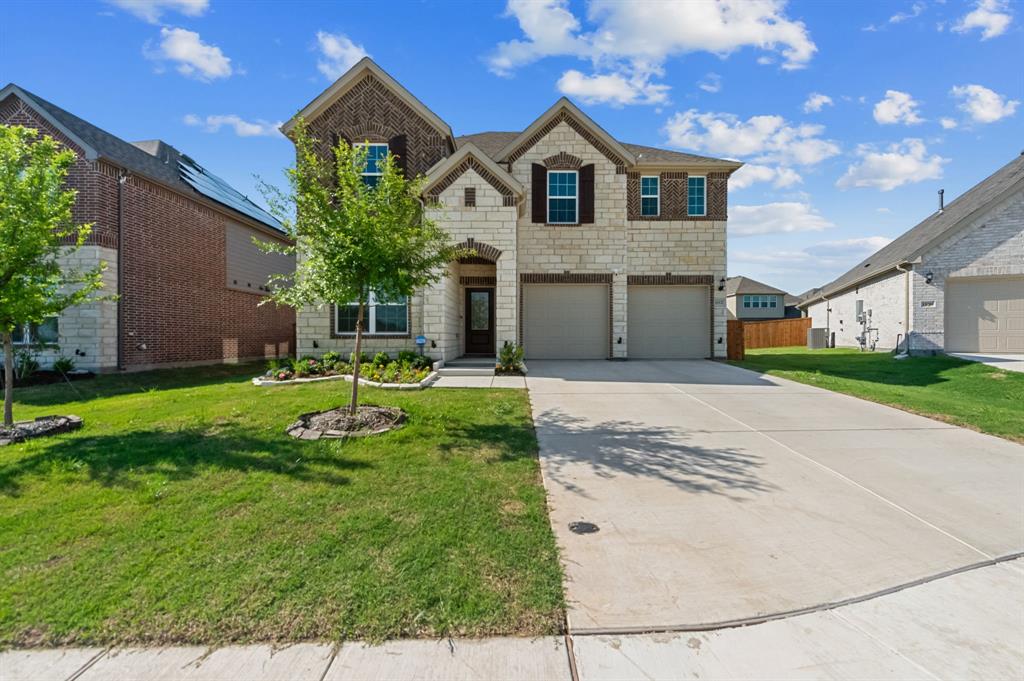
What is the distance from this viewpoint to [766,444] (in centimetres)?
588

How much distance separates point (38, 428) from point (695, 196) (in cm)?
1833

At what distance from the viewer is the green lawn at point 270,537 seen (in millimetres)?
2615

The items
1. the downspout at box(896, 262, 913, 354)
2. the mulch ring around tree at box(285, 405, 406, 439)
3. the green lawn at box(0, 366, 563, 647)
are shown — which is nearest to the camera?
the green lawn at box(0, 366, 563, 647)

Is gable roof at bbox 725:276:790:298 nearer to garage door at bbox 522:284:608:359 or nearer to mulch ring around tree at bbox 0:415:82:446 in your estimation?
garage door at bbox 522:284:608:359

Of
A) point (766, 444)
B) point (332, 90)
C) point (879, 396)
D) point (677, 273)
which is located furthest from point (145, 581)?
point (677, 273)

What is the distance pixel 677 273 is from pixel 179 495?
1614cm

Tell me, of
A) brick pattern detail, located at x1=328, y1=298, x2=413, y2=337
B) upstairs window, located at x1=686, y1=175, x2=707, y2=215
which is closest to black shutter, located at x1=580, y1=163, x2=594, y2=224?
upstairs window, located at x1=686, y1=175, x2=707, y2=215

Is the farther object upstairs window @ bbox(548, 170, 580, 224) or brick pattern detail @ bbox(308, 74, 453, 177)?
upstairs window @ bbox(548, 170, 580, 224)

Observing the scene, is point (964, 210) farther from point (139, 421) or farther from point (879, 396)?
point (139, 421)

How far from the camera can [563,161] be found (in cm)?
1617

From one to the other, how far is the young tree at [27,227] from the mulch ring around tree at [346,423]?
11.5 ft

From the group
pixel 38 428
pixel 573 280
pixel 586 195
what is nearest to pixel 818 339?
pixel 573 280

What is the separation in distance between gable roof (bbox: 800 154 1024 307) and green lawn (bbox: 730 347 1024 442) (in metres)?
4.53

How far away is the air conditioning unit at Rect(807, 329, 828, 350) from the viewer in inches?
971
